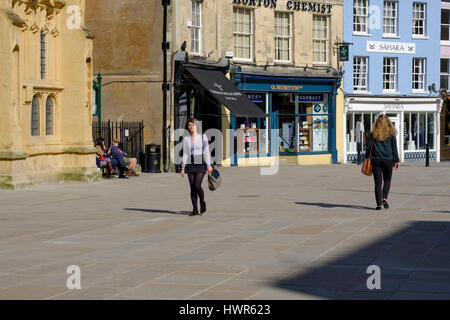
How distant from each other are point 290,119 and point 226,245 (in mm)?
28024

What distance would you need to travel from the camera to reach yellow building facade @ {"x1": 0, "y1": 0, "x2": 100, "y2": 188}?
73.1 ft

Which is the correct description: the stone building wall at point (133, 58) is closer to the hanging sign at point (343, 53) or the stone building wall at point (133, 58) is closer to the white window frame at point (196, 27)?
the white window frame at point (196, 27)

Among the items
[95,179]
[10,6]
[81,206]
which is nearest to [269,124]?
[95,179]

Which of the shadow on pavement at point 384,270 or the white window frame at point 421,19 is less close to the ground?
the white window frame at point 421,19

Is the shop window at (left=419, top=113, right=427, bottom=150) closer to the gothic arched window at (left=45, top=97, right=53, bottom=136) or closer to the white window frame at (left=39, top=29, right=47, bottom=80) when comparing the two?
the gothic arched window at (left=45, top=97, right=53, bottom=136)

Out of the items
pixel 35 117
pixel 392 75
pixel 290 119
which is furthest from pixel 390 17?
pixel 35 117

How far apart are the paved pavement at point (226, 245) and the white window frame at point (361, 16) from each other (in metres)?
22.5

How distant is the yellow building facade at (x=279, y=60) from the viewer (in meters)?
35.4

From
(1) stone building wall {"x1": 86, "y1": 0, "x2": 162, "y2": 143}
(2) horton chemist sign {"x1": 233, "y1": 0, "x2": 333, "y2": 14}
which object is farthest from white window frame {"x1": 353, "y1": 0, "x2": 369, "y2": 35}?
(1) stone building wall {"x1": 86, "y1": 0, "x2": 162, "y2": 143}

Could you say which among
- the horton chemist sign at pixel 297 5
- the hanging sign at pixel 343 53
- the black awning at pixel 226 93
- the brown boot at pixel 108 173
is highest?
the horton chemist sign at pixel 297 5

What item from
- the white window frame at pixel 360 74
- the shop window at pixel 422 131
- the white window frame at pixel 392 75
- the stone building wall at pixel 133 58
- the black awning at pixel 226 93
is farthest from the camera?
the shop window at pixel 422 131

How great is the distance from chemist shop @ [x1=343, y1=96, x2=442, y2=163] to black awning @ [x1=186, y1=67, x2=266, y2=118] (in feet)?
28.0

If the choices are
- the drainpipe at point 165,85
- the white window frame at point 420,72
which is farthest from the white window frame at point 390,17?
the drainpipe at point 165,85
